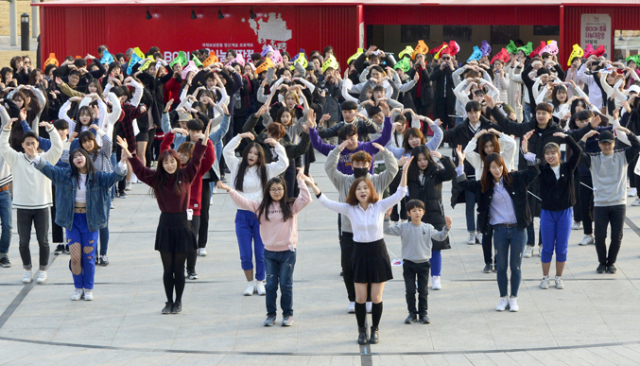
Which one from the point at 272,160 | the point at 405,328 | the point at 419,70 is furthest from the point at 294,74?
the point at 405,328

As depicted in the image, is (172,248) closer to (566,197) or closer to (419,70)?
(566,197)

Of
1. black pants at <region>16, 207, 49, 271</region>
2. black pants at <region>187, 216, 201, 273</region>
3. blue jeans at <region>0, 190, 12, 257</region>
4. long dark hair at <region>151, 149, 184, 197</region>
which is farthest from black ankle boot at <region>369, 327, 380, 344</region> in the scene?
blue jeans at <region>0, 190, 12, 257</region>

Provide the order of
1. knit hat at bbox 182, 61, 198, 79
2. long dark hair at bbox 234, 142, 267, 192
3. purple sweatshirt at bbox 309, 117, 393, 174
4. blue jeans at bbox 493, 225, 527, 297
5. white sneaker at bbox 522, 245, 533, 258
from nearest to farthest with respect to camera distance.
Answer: blue jeans at bbox 493, 225, 527, 297 → long dark hair at bbox 234, 142, 267, 192 → purple sweatshirt at bbox 309, 117, 393, 174 → white sneaker at bbox 522, 245, 533, 258 → knit hat at bbox 182, 61, 198, 79

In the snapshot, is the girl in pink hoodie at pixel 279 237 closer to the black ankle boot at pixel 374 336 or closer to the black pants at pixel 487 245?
the black ankle boot at pixel 374 336

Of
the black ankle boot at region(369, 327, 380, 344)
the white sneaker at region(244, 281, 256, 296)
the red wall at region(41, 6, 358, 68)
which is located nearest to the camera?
the black ankle boot at region(369, 327, 380, 344)

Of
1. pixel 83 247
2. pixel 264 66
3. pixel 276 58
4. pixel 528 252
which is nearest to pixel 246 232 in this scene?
pixel 83 247

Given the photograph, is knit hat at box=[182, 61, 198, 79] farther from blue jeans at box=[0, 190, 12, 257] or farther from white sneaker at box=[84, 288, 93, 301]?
white sneaker at box=[84, 288, 93, 301]

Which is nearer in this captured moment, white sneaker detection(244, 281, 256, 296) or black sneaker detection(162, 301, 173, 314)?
black sneaker detection(162, 301, 173, 314)

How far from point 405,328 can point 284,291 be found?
116 centimetres

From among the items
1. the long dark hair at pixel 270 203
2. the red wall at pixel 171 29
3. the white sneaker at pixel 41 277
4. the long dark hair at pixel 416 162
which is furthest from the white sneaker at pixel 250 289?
the red wall at pixel 171 29

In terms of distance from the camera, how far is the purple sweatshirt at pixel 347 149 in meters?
9.64

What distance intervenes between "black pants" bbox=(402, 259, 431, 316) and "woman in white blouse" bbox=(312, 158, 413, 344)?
0.54 meters

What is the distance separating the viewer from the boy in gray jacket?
823 centimetres

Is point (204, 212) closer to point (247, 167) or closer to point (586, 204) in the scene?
point (247, 167)
